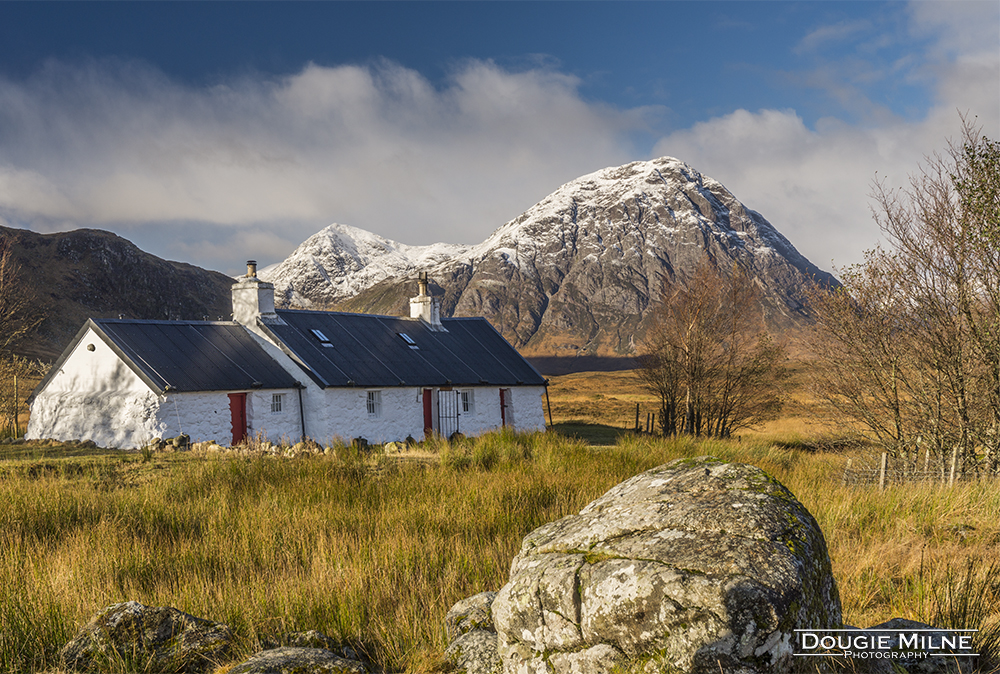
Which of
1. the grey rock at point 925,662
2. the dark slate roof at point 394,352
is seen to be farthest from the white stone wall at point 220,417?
the grey rock at point 925,662

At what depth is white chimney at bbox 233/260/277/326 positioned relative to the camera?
86.5 feet

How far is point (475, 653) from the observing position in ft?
13.0

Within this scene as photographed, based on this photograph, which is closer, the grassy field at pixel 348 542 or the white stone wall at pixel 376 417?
the grassy field at pixel 348 542

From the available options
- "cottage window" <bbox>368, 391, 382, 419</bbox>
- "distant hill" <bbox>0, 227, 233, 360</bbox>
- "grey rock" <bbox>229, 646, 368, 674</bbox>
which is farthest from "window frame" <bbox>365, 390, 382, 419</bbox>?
"distant hill" <bbox>0, 227, 233, 360</bbox>

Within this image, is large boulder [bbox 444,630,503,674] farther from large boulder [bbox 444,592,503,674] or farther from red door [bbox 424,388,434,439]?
red door [bbox 424,388,434,439]

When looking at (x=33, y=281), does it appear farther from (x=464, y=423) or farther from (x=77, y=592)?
(x=77, y=592)

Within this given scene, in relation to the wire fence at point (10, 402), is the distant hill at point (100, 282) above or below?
above

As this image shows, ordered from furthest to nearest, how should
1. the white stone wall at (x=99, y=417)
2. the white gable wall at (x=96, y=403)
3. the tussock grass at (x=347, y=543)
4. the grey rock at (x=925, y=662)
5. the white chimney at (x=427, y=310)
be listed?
1. the white chimney at (x=427, y=310)
2. the white gable wall at (x=96, y=403)
3. the white stone wall at (x=99, y=417)
4. the tussock grass at (x=347, y=543)
5. the grey rock at (x=925, y=662)

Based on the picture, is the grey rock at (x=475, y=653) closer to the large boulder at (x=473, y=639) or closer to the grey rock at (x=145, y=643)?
the large boulder at (x=473, y=639)

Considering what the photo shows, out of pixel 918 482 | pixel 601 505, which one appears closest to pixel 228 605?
pixel 601 505

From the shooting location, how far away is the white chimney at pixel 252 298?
26359mm

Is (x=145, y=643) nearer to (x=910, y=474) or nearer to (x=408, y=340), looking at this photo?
(x=910, y=474)

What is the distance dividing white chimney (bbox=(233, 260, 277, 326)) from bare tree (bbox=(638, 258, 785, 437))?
15.6 m

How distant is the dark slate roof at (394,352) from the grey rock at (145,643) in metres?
19.6
